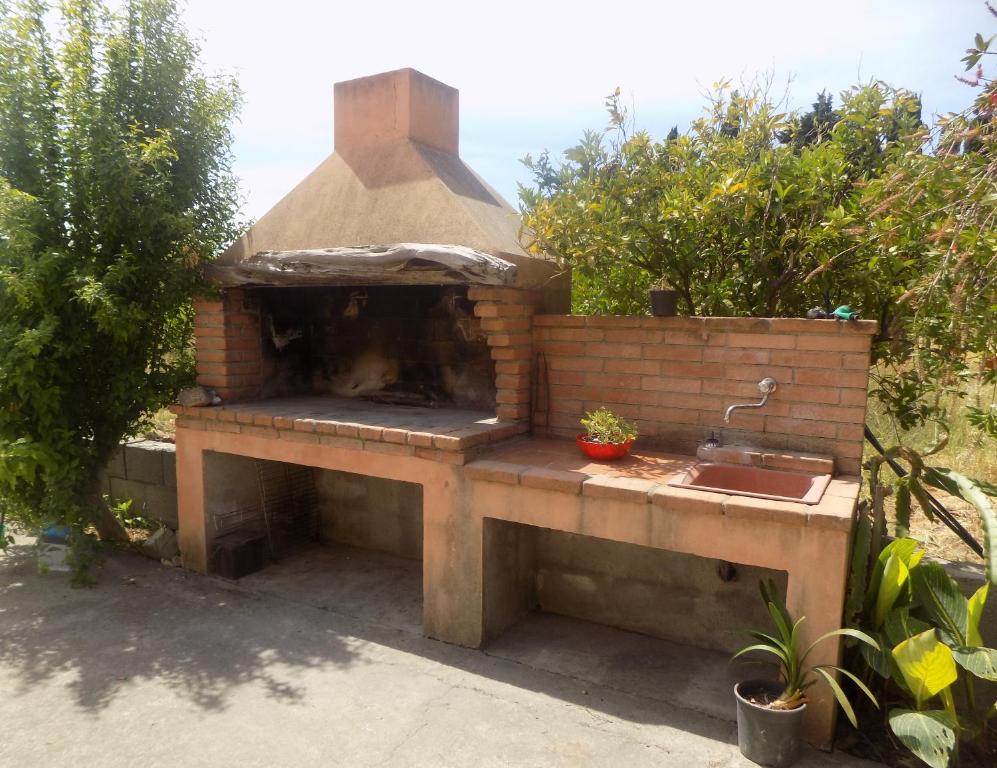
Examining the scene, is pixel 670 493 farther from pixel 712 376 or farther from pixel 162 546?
pixel 162 546

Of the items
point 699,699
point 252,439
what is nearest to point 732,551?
point 699,699

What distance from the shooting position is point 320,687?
4148 mm

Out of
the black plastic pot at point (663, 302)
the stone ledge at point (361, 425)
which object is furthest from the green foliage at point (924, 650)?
the stone ledge at point (361, 425)

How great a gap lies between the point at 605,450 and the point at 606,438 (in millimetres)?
81

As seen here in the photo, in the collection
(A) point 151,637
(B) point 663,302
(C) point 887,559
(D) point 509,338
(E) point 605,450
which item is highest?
(B) point 663,302

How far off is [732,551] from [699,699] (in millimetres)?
1063

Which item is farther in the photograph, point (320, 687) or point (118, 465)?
point (118, 465)

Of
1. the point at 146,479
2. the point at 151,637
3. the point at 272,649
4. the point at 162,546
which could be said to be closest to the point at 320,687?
the point at 272,649

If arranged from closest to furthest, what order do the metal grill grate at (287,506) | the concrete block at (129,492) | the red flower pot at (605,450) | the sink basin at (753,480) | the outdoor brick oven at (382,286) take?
the sink basin at (753,480), the red flower pot at (605,450), the outdoor brick oven at (382,286), the metal grill grate at (287,506), the concrete block at (129,492)

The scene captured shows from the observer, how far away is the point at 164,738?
11.9 feet

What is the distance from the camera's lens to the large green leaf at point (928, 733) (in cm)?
306

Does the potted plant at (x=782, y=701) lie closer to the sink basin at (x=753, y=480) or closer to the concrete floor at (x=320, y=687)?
the concrete floor at (x=320, y=687)

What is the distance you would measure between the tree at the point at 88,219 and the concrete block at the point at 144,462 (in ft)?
2.65

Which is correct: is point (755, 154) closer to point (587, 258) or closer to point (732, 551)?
point (587, 258)
